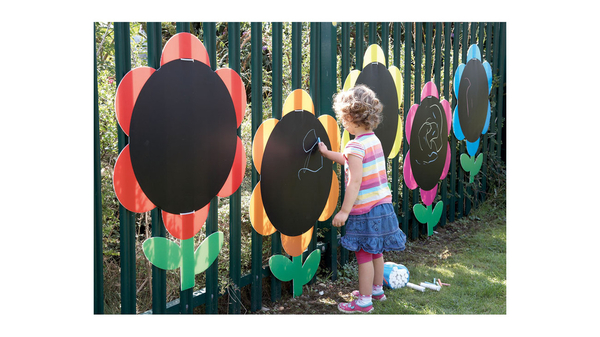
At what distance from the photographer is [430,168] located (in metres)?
4.52

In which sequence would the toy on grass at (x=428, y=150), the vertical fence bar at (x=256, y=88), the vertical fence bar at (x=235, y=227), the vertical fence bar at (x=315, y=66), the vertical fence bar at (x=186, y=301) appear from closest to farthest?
1. the vertical fence bar at (x=186, y=301)
2. the vertical fence bar at (x=235, y=227)
3. the vertical fence bar at (x=256, y=88)
4. the vertical fence bar at (x=315, y=66)
5. the toy on grass at (x=428, y=150)

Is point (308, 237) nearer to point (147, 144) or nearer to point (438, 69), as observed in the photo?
point (147, 144)

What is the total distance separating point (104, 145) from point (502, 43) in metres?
5.34

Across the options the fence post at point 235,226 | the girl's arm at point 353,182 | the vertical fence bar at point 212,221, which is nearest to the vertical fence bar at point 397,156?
the girl's arm at point 353,182

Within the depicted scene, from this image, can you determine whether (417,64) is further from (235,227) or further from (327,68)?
(235,227)

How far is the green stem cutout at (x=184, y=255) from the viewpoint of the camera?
7.47ft

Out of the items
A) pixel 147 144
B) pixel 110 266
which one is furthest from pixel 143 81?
pixel 110 266

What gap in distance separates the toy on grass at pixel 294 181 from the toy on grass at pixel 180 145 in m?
0.22

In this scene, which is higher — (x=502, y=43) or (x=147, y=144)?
(x=502, y=43)

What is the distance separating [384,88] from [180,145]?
6.76ft

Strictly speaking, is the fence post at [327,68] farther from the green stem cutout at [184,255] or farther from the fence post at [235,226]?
the green stem cutout at [184,255]

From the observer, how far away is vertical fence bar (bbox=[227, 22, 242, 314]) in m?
2.58

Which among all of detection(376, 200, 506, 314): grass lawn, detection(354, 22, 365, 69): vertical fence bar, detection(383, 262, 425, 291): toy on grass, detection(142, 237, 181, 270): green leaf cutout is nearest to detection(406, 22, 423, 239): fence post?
detection(376, 200, 506, 314): grass lawn

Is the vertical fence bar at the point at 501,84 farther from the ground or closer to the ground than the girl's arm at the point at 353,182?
farther from the ground
